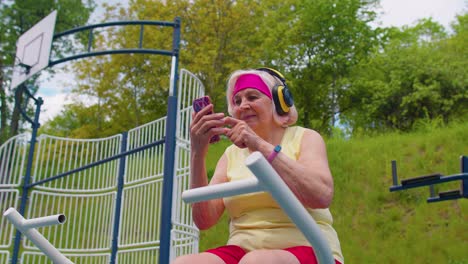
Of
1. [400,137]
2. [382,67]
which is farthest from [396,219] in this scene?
[382,67]

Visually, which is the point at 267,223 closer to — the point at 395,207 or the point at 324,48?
the point at 395,207

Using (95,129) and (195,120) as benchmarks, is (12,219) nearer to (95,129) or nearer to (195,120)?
(195,120)

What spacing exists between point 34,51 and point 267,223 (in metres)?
5.32

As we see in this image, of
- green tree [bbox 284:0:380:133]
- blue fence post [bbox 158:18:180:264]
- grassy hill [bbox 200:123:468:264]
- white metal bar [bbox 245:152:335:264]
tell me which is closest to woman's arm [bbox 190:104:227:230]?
white metal bar [bbox 245:152:335:264]

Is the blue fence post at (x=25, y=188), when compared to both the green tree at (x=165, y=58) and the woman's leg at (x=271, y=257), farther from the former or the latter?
the green tree at (x=165, y=58)

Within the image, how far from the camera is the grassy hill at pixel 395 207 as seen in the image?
18.4 ft

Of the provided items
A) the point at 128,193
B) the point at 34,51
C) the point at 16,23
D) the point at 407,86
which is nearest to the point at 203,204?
the point at 128,193

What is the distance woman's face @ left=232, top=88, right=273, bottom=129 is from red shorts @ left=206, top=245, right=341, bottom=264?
40cm

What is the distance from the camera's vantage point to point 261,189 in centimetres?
82

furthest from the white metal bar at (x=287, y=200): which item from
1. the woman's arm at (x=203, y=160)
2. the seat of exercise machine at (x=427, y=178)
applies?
the seat of exercise machine at (x=427, y=178)

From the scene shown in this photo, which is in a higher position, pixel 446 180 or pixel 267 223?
pixel 446 180

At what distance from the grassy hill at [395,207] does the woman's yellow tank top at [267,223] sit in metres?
4.44

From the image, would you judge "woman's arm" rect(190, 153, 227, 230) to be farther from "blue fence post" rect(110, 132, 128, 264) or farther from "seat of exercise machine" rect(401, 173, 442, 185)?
"blue fence post" rect(110, 132, 128, 264)

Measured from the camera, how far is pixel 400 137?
28.9ft
